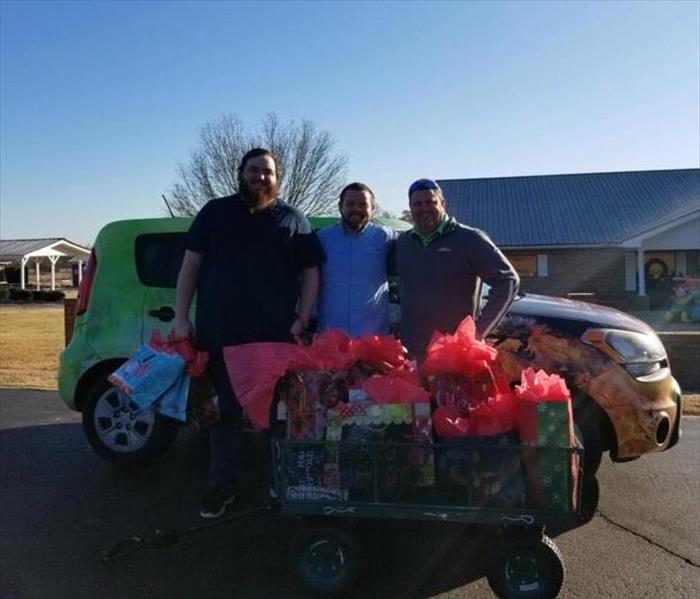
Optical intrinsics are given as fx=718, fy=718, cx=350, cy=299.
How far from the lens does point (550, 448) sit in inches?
118

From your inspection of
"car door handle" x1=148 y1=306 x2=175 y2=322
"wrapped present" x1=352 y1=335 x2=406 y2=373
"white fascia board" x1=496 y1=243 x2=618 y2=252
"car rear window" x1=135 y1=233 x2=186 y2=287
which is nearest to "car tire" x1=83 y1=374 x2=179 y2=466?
"car door handle" x1=148 y1=306 x2=175 y2=322

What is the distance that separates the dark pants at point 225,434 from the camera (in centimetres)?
396

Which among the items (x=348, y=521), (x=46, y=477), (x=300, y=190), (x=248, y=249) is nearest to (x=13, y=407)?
(x=46, y=477)

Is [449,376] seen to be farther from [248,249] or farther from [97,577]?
[97,577]

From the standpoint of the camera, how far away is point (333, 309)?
3.99 m

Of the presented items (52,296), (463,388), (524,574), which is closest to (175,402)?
(463,388)

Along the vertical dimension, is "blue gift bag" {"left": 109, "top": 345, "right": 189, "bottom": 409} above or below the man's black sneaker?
above

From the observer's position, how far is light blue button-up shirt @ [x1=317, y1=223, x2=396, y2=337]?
3955mm

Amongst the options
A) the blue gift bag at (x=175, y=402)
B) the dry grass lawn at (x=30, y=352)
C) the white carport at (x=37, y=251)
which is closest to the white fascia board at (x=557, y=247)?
the dry grass lawn at (x=30, y=352)

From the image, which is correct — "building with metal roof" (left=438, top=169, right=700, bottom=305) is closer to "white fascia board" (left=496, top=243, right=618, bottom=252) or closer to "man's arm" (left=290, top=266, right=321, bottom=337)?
"white fascia board" (left=496, top=243, right=618, bottom=252)

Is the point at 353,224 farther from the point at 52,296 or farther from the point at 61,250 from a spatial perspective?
the point at 61,250

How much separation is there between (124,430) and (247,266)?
217 centimetres

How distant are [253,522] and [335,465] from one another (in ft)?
4.29

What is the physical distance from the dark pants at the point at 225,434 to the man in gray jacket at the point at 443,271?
41.7 inches
